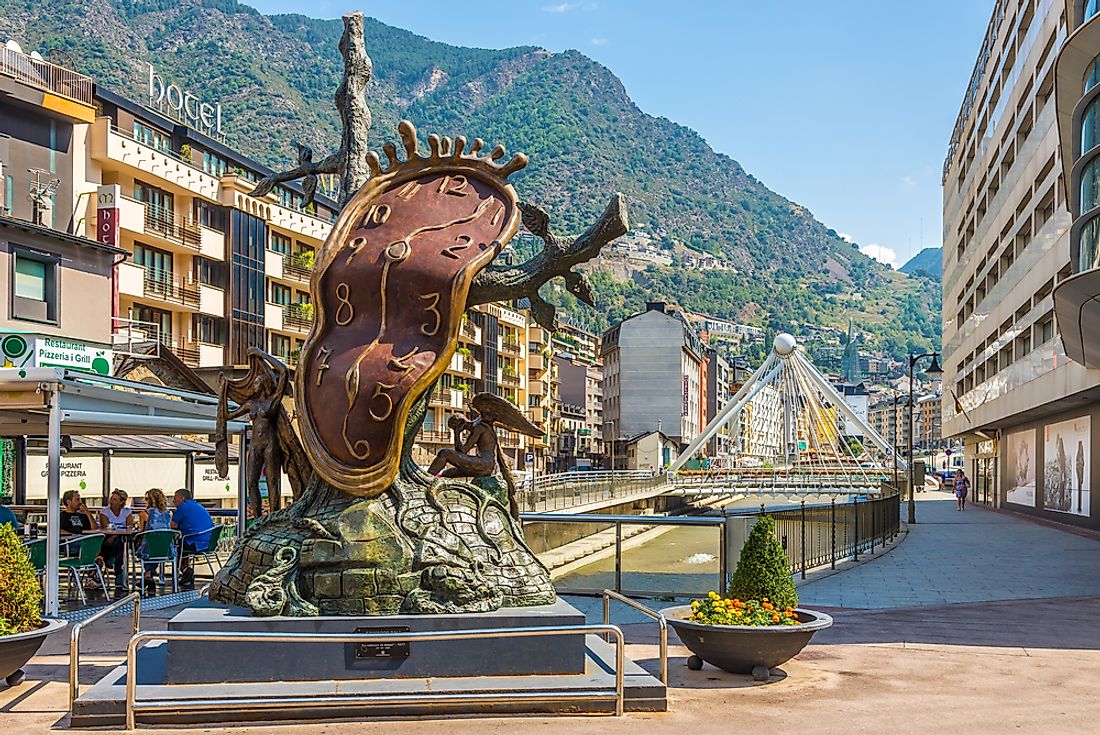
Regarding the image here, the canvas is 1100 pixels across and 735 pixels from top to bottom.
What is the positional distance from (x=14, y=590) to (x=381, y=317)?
3.85 meters

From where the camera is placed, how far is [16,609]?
9.40 meters

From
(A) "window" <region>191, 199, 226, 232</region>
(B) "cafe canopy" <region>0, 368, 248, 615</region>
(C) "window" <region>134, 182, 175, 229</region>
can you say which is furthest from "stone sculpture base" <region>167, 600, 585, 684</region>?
(A) "window" <region>191, 199, 226, 232</region>

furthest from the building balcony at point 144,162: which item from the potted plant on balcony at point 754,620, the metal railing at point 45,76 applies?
the potted plant on balcony at point 754,620

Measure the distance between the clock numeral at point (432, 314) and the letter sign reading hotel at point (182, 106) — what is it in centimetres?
3718

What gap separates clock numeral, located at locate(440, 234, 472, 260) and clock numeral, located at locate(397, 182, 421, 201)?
631 mm

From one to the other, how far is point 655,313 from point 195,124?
250 ft

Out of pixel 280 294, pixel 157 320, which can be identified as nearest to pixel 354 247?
pixel 157 320

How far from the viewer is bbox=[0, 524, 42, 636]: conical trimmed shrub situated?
9336 millimetres

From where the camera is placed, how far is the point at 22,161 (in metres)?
32.0

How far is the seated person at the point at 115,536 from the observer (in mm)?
15891

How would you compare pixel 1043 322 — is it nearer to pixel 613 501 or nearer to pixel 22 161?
pixel 613 501

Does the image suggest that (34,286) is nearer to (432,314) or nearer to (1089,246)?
(432,314)

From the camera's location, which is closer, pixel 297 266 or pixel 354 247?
pixel 354 247

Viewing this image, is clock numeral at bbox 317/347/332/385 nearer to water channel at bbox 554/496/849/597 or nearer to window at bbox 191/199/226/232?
water channel at bbox 554/496/849/597
